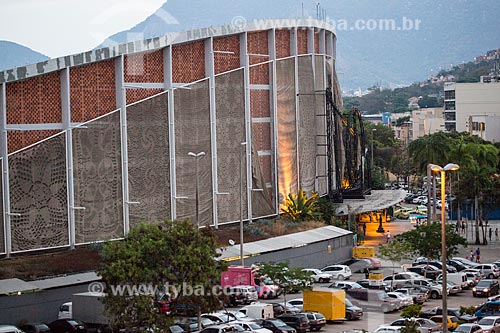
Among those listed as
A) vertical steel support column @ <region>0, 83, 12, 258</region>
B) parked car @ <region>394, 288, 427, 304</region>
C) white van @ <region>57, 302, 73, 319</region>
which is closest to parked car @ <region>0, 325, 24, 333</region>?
white van @ <region>57, 302, 73, 319</region>

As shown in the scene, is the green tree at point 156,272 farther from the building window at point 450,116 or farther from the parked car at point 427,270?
the building window at point 450,116

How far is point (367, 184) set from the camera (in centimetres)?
9856

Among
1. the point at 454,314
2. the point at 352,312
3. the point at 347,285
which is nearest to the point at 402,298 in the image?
the point at 352,312

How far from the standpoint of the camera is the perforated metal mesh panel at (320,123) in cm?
8269

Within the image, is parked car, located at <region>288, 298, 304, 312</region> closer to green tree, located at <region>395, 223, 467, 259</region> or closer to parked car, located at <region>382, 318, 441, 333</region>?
parked car, located at <region>382, 318, 441, 333</region>

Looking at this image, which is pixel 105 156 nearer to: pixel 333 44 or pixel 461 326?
pixel 461 326

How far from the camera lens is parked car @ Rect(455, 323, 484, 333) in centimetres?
3922

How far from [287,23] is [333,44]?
16.9 m

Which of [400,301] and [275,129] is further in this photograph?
[275,129]

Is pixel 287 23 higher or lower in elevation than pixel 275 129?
higher

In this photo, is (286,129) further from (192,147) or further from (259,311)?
(259,311)

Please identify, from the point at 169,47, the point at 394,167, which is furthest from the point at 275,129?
the point at 394,167

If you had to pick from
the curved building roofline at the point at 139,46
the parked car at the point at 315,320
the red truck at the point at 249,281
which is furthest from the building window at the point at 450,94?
the parked car at the point at 315,320

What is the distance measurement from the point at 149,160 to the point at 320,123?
25.6 meters
